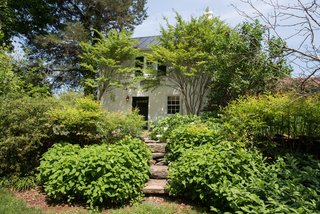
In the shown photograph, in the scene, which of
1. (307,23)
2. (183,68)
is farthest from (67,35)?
(307,23)

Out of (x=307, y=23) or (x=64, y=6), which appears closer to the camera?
(x=307, y=23)

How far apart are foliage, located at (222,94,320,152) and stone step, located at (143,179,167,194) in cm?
189

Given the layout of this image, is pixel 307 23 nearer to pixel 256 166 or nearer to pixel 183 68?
pixel 256 166

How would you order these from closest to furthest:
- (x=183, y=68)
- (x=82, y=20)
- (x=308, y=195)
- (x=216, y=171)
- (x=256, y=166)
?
(x=308, y=195), (x=216, y=171), (x=256, y=166), (x=183, y=68), (x=82, y=20)

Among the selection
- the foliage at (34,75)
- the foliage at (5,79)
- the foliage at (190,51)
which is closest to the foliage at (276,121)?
the foliage at (190,51)

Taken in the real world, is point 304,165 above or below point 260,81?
below

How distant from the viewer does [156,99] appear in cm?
1545

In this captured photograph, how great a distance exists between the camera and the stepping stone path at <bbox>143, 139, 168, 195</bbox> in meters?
5.27

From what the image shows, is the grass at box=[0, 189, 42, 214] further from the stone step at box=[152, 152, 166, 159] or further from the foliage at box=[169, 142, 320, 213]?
the stone step at box=[152, 152, 166, 159]

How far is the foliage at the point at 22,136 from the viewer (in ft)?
19.5

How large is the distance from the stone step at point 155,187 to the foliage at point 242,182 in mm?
238

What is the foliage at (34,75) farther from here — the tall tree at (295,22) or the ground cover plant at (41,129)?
the tall tree at (295,22)

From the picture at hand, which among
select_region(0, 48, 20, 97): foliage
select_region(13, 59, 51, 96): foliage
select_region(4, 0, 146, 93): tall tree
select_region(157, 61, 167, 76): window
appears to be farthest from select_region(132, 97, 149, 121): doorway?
select_region(0, 48, 20, 97): foliage

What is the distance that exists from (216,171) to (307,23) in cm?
264
